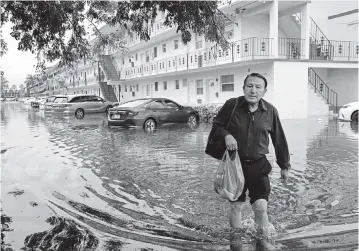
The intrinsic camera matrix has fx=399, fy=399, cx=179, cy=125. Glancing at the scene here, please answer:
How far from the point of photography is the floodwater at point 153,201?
4.43m

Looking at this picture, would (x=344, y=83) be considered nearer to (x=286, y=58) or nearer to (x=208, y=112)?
(x=286, y=58)

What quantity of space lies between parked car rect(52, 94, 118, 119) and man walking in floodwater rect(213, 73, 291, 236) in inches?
1004

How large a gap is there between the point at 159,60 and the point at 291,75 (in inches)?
624

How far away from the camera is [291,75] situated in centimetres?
2145

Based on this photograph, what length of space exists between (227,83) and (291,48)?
4.54 metres

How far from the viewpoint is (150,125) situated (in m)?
17.4

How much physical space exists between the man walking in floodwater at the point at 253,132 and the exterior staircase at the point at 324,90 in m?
21.4

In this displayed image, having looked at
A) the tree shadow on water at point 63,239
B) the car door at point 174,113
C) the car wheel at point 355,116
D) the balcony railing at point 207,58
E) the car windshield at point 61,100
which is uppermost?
the balcony railing at point 207,58

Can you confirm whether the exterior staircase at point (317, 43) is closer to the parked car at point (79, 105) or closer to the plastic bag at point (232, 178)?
the parked car at point (79, 105)

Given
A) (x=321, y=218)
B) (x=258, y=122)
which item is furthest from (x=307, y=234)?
(x=258, y=122)

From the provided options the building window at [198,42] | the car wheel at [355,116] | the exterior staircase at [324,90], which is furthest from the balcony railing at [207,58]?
the car wheel at [355,116]

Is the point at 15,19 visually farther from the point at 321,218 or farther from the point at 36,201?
the point at 321,218

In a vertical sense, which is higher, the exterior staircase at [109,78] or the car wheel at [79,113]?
the exterior staircase at [109,78]

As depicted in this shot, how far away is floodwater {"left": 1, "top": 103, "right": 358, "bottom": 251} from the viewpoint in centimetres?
443
